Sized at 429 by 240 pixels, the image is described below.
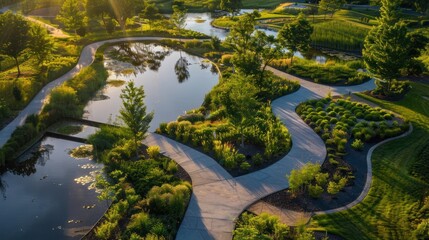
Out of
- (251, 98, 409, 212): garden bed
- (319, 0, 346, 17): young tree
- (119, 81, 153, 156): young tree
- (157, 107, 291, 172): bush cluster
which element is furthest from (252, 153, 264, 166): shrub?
(319, 0, 346, 17): young tree

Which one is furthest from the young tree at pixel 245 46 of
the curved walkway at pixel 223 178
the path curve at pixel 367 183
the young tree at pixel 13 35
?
the young tree at pixel 13 35

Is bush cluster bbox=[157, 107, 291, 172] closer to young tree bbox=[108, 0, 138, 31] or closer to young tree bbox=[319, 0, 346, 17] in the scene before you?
young tree bbox=[108, 0, 138, 31]

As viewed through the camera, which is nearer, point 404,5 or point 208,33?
point 208,33

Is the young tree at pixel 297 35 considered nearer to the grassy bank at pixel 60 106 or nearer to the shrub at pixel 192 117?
the shrub at pixel 192 117

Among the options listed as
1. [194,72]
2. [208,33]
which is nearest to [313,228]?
[194,72]

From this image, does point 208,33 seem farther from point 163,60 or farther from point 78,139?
point 78,139
